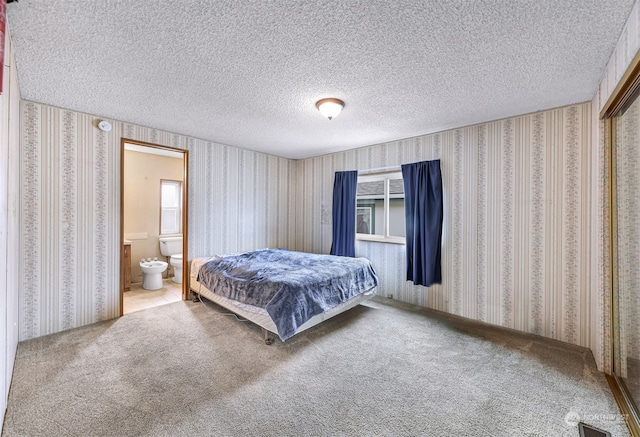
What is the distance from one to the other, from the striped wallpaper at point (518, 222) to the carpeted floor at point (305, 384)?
0.33m

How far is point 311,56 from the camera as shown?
1963 mm

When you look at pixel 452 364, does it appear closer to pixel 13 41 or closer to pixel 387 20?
pixel 387 20

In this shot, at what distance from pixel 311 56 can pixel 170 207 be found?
4.64m

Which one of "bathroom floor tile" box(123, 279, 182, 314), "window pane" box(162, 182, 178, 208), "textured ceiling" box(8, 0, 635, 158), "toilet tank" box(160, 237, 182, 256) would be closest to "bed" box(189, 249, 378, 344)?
"bathroom floor tile" box(123, 279, 182, 314)

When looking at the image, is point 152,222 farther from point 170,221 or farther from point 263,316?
point 263,316

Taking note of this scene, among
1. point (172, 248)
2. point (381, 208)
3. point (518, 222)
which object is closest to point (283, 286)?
point (381, 208)

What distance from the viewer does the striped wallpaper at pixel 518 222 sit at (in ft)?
8.87

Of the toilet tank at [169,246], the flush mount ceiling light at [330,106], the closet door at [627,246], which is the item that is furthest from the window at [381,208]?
the toilet tank at [169,246]

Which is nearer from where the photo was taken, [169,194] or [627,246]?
[627,246]

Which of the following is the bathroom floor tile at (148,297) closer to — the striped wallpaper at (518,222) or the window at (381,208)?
the window at (381,208)

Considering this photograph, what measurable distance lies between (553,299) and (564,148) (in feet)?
5.07

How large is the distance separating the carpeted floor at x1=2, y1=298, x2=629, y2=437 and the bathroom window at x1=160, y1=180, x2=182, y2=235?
2.61m

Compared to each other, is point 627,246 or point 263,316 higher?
point 627,246

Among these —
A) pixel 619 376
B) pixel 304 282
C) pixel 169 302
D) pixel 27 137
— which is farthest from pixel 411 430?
pixel 27 137
